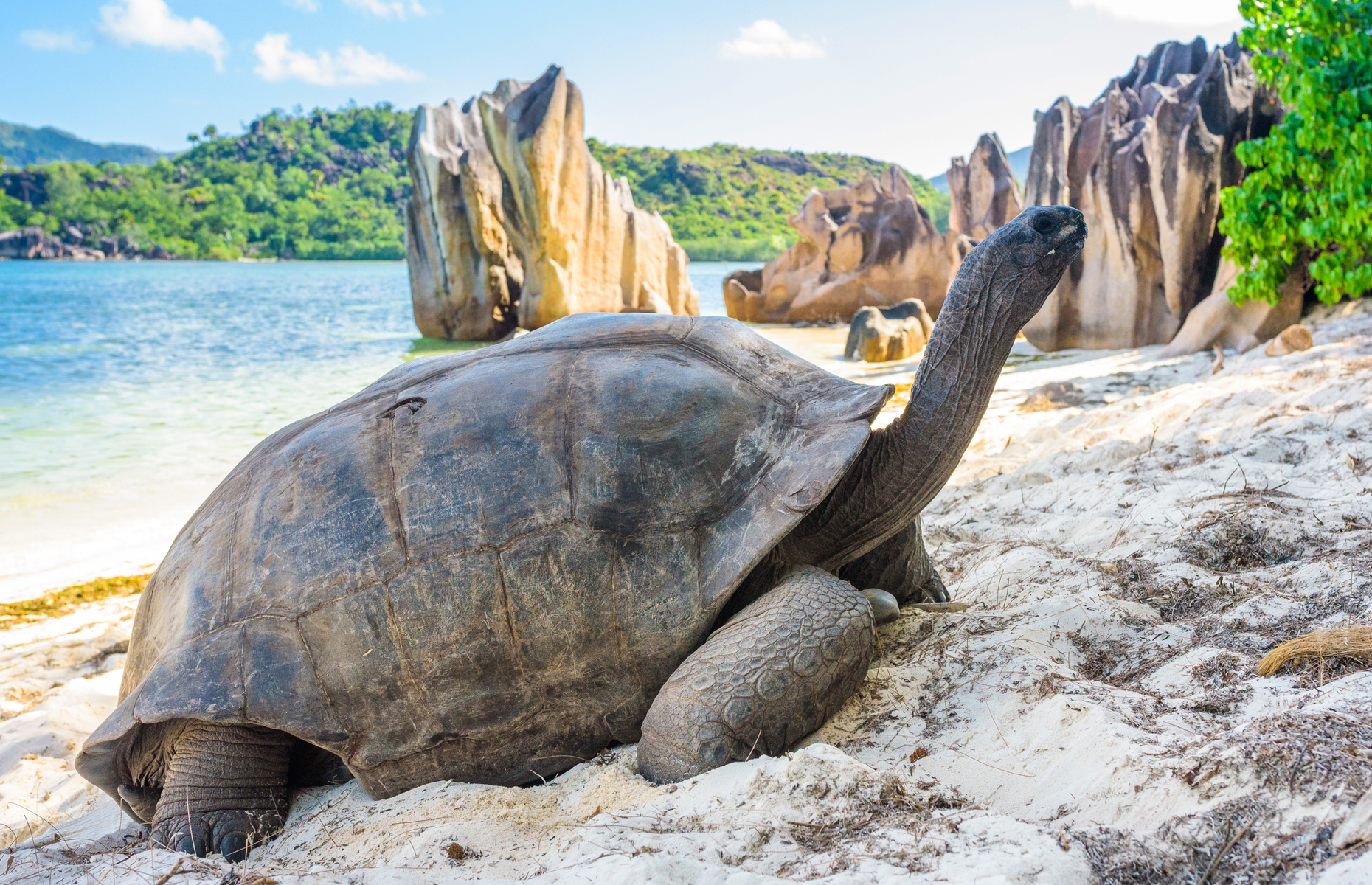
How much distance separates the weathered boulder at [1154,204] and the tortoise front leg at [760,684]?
30.2 ft

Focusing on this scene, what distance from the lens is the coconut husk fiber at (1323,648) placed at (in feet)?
5.66

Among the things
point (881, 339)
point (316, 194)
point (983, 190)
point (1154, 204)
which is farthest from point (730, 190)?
point (1154, 204)

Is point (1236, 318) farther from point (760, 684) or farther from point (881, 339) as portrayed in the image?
point (760, 684)

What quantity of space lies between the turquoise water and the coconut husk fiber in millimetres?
8685

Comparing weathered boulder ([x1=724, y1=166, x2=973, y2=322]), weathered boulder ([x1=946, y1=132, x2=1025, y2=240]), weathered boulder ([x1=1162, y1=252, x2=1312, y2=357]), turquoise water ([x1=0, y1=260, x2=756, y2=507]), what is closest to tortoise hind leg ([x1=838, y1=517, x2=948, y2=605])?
weathered boulder ([x1=1162, y1=252, x2=1312, y2=357])

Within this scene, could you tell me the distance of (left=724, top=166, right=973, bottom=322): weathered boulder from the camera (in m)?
19.3

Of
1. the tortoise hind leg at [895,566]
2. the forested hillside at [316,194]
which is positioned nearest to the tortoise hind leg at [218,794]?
the tortoise hind leg at [895,566]

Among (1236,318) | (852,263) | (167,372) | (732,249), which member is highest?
(732,249)

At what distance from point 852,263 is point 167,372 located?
1485 cm

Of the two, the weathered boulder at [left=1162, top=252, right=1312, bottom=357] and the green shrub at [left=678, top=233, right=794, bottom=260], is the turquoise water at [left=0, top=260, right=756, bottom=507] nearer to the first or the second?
the weathered boulder at [left=1162, top=252, right=1312, bottom=357]

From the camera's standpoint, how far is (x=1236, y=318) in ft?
26.2

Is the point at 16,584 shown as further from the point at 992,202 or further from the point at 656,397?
the point at 992,202

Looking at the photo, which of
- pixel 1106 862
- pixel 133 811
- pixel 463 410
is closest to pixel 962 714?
pixel 1106 862

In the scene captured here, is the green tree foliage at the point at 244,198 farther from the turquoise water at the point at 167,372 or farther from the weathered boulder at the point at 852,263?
the weathered boulder at the point at 852,263
